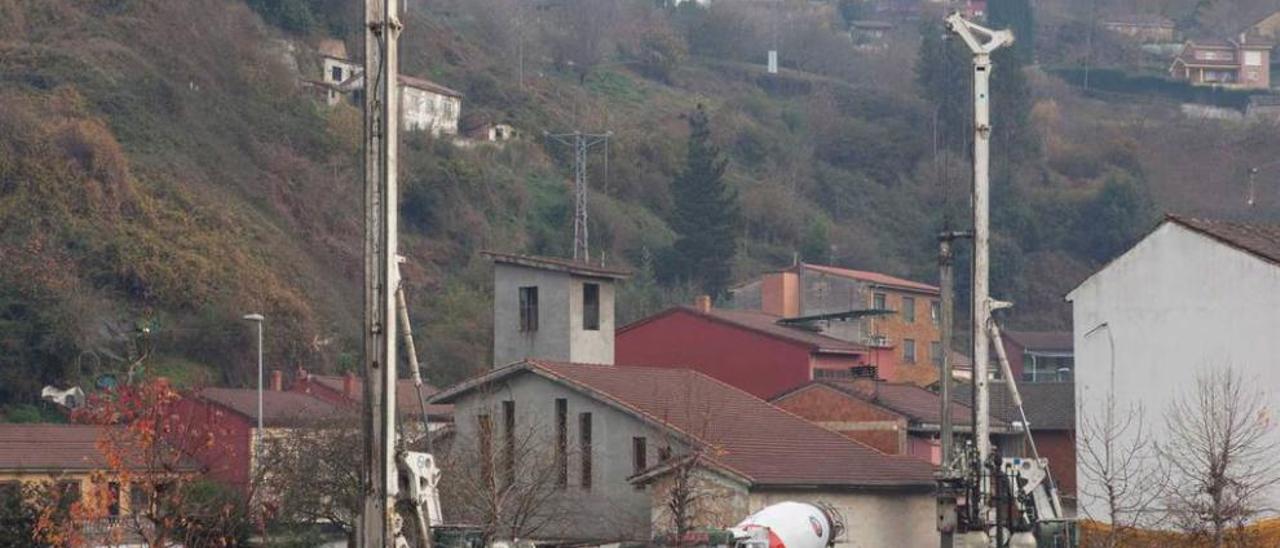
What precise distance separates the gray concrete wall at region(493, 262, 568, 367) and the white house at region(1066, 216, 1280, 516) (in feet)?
43.5

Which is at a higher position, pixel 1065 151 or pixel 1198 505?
pixel 1065 151

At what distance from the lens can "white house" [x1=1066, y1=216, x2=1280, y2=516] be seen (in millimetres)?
44062

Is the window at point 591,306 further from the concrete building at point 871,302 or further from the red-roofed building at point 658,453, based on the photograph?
the concrete building at point 871,302

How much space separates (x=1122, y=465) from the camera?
4562 cm

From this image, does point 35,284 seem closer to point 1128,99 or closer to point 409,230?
point 409,230

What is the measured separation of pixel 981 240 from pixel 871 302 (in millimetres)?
63753

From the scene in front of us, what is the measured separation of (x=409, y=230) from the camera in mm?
119375

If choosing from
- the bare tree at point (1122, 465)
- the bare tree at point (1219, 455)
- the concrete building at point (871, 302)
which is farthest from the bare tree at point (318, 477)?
the concrete building at point (871, 302)

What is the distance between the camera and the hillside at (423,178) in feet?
300

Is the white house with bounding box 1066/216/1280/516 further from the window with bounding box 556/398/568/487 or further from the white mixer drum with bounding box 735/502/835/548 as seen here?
the window with bounding box 556/398/568/487

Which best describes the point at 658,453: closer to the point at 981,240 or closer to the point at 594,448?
the point at 594,448

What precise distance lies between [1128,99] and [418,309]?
Answer: 110 metres

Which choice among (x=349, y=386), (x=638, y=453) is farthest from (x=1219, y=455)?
(x=349, y=386)

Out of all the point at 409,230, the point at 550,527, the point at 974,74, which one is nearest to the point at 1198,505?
the point at 974,74
